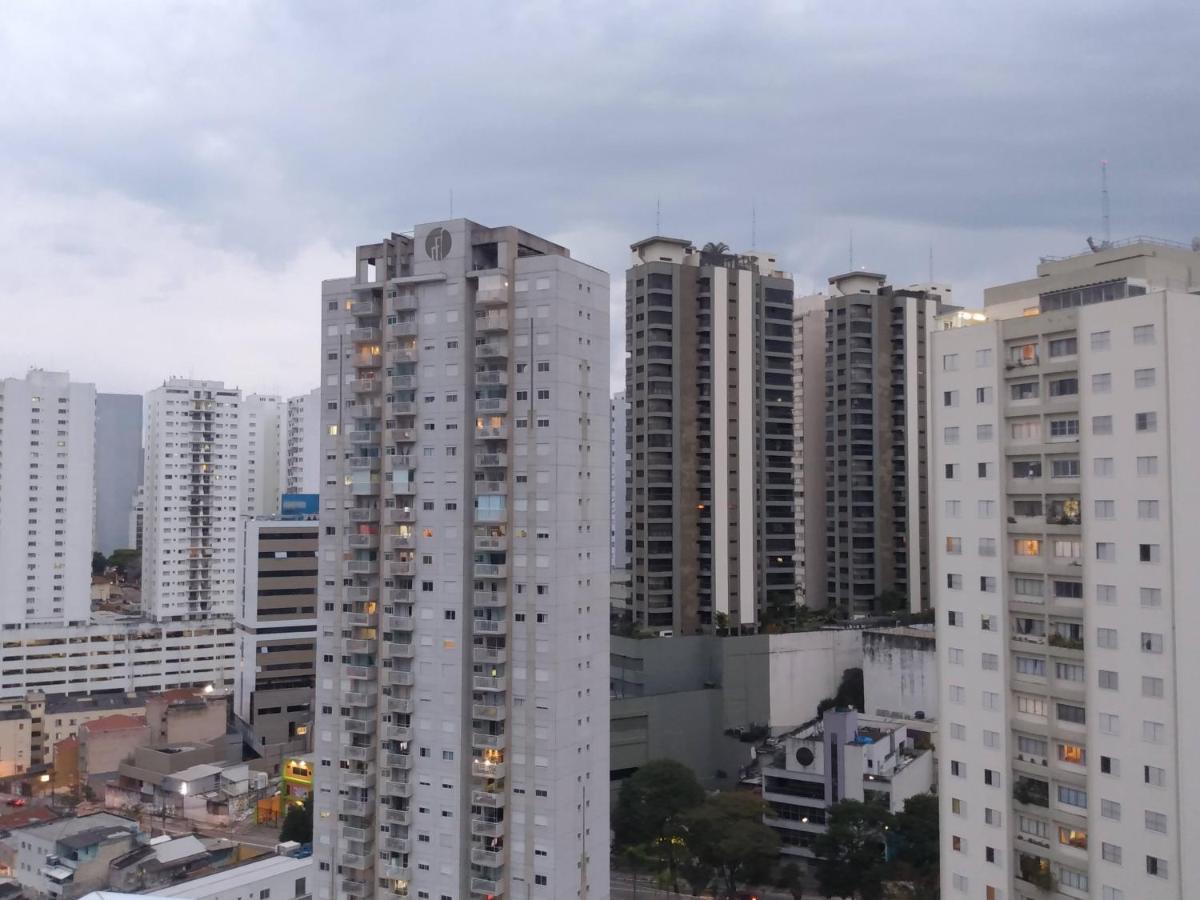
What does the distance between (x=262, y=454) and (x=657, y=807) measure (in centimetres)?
8328

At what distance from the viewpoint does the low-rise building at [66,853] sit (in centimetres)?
4738

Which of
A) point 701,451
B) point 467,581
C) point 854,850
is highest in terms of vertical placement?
point 701,451

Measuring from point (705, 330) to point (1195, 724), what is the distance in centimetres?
4897

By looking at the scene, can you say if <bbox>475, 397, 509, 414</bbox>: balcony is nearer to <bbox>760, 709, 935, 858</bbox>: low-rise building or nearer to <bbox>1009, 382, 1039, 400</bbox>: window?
<bbox>1009, 382, 1039, 400</bbox>: window

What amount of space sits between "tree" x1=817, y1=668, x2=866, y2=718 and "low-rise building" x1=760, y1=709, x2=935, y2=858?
12379 millimetres

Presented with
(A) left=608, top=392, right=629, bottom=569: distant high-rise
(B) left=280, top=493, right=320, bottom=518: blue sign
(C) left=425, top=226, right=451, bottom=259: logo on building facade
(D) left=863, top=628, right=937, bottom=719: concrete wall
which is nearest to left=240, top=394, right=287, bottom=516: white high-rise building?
(B) left=280, top=493, right=320, bottom=518: blue sign

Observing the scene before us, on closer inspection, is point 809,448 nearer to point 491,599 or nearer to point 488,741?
point 491,599

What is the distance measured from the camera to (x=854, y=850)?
1730 inches

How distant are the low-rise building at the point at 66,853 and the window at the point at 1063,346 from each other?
45993mm

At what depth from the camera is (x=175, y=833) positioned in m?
59.8

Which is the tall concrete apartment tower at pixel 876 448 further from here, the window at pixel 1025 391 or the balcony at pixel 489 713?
the window at pixel 1025 391

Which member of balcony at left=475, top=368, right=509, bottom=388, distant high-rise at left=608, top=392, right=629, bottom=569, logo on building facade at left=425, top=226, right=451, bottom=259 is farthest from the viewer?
distant high-rise at left=608, top=392, right=629, bottom=569

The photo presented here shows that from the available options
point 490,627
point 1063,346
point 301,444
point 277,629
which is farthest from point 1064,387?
point 301,444

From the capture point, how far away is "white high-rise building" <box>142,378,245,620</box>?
92.0m
